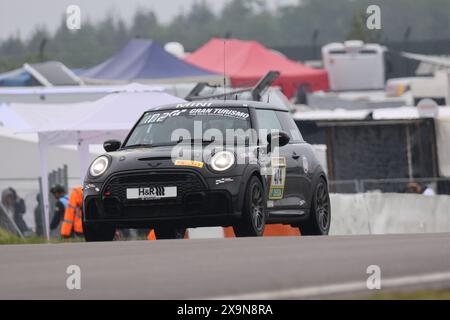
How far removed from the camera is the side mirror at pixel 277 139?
15.0 m

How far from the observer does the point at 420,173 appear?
1244 inches

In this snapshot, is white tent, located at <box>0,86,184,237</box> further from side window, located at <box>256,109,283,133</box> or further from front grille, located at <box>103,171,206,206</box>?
front grille, located at <box>103,171,206,206</box>

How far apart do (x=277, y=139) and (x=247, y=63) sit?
32.3m

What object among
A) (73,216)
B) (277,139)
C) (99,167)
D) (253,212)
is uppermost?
(277,139)

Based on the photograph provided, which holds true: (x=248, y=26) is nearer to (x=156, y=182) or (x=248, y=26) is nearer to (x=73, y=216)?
(x=73, y=216)

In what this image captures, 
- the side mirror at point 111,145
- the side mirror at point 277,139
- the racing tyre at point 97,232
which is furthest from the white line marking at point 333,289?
the side mirror at point 111,145

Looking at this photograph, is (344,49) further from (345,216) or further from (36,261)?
(36,261)

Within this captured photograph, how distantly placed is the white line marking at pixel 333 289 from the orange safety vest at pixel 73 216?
13.9 metres

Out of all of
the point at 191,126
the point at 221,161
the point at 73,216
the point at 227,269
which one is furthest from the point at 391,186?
the point at 227,269

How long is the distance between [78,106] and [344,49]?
4067 centimetres

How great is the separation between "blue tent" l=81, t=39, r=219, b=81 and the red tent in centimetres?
416

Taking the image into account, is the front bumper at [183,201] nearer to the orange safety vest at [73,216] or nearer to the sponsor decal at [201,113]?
the sponsor decal at [201,113]

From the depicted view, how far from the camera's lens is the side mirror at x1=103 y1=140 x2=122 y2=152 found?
15078 millimetres

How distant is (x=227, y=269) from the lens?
29.3 ft
